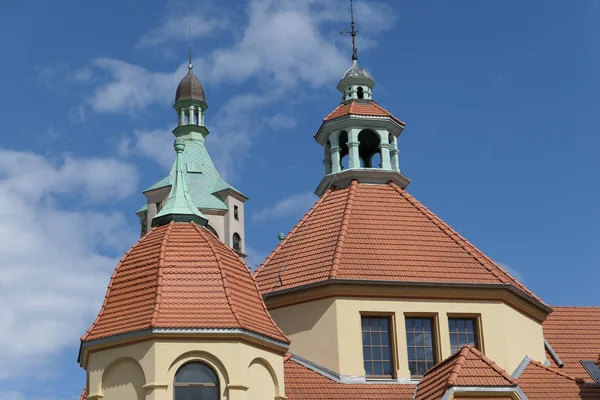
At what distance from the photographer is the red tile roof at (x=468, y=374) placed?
891 inches

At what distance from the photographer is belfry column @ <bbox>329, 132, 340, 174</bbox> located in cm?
3167

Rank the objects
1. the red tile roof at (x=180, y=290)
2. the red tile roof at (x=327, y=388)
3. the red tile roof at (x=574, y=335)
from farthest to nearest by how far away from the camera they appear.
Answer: the red tile roof at (x=574, y=335) → the red tile roof at (x=327, y=388) → the red tile roof at (x=180, y=290)

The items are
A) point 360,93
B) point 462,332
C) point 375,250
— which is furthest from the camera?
point 360,93

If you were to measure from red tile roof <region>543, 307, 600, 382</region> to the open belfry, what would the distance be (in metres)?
0.06

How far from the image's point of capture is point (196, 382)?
21.9 metres

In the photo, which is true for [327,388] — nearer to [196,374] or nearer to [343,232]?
[196,374]

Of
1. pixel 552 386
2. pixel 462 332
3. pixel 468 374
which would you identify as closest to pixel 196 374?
pixel 468 374

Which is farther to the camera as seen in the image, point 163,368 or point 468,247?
point 468,247

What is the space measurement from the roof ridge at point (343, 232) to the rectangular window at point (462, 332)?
10.8ft

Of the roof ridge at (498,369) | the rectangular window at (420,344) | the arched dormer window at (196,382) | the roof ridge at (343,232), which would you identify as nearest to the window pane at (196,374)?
the arched dormer window at (196,382)

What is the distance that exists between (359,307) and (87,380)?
7063 millimetres

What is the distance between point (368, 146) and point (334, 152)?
1.95 m

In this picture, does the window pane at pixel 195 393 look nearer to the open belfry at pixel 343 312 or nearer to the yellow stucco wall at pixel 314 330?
the open belfry at pixel 343 312

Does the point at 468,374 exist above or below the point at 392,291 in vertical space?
below
